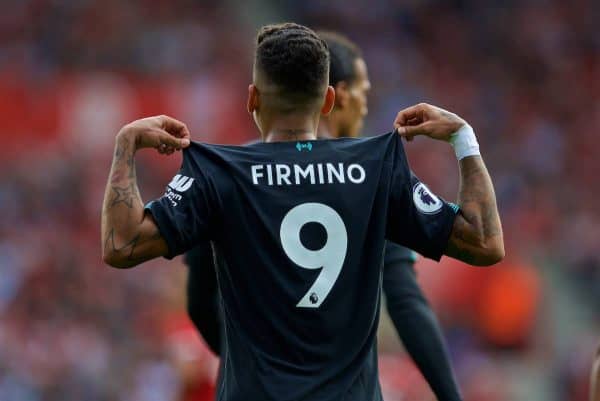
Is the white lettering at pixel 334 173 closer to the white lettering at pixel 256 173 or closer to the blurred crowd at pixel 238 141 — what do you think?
the white lettering at pixel 256 173

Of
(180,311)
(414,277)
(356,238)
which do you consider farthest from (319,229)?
(180,311)

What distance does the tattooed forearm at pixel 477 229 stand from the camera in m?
3.42

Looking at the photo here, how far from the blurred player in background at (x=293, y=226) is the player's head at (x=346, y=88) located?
1.30 m

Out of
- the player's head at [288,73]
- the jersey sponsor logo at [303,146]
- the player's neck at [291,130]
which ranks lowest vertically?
the jersey sponsor logo at [303,146]

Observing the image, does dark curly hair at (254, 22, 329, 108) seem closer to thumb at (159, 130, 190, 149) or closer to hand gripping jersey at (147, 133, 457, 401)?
hand gripping jersey at (147, 133, 457, 401)

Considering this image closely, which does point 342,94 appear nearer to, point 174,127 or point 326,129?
point 326,129

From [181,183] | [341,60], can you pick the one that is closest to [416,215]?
[181,183]

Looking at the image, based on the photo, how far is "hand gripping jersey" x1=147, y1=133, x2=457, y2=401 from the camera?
3295mm

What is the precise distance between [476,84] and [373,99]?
1.53 metres

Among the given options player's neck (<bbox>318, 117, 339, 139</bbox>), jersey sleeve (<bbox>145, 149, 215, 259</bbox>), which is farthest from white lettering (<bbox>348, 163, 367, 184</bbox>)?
player's neck (<bbox>318, 117, 339, 139</bbox>)

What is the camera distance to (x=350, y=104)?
4.77 metres

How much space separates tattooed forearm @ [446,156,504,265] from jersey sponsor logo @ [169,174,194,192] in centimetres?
69

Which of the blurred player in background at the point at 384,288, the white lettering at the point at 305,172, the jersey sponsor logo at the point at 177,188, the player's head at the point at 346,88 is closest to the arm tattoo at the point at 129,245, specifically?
the jersey sponsor logo at the point at 177,188

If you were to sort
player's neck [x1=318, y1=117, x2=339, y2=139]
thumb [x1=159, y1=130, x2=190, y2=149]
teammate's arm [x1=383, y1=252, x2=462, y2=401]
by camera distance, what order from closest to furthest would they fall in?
thumb [x1=159, y1=130, x2=190, y2=149] < teammate's arm [x1=383, y1=252, x2=462, y2=401] < player's neck [x1=318, y1=117, x2=339, y2=139]
